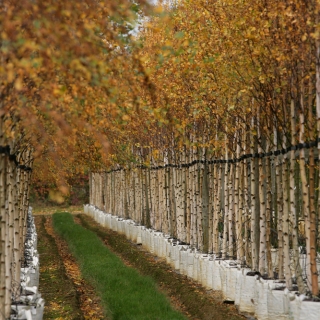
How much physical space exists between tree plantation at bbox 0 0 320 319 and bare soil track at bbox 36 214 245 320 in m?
1.28

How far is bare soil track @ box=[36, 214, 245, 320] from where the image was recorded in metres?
17.6

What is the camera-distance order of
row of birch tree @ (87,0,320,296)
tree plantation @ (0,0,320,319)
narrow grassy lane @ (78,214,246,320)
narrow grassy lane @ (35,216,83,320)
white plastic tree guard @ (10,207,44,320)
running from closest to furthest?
tree plantation @ (0,0,320,319), white plastic tree guard @ (10,207,44,320), row of birch tree @ (87,0,320,296), narrow grassy lane @ (78,214,246,320), narrow grassy lane @ (35,216,83,320)

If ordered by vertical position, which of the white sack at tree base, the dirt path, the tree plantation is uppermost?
the tree plantation

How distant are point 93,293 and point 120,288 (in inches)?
53.9

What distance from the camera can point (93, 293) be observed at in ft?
69.8

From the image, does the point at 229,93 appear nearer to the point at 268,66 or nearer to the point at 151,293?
the point at 268,66

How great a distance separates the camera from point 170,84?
20875mm

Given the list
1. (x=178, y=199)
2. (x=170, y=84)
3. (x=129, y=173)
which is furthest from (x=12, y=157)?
(x=129, y=173)

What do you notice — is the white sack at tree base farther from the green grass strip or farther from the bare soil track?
the green grass strip

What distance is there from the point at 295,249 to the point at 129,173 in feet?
86.8

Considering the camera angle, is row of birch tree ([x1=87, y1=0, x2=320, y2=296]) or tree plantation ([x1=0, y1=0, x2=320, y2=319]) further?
row of birch tree ([x1=87, y1=0, x2=320, y2=296])

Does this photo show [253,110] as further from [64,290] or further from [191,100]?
[64,290]

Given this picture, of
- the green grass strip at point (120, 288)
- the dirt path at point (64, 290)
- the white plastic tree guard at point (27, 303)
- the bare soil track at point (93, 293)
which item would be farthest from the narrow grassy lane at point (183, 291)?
the white plastic tree guard at point (27, 303)

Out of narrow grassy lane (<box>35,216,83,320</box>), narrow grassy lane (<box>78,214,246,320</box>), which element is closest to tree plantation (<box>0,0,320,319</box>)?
narrow grassy lane (<box>78,214,246,320</box>)
